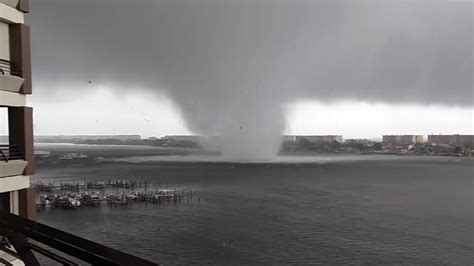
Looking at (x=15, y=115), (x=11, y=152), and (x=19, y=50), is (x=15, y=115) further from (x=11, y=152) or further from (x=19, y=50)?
(x=19, y=50)

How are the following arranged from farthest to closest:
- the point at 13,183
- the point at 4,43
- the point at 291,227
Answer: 1. the point at 291,227
2. the point at 4,43
3. the point at 13,183

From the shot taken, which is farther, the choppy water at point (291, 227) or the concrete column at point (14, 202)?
the choppy water at point (291, 227)

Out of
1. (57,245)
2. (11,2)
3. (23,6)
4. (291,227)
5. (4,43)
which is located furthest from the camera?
(291,227)

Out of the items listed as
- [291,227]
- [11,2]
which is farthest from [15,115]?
[291,227]

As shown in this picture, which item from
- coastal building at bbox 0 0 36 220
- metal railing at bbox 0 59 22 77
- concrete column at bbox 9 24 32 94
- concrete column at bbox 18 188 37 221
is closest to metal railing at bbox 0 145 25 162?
coastal building at bbox 0 0 36 220

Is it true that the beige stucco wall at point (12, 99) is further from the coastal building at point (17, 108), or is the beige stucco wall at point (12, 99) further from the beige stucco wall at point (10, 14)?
the beige stucco wall at point (10, 14)

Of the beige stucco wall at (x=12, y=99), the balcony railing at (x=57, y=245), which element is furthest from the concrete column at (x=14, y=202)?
the balcony railing at (x=57, y=245)

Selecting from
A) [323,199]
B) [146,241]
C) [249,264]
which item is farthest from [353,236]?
[323,199]
